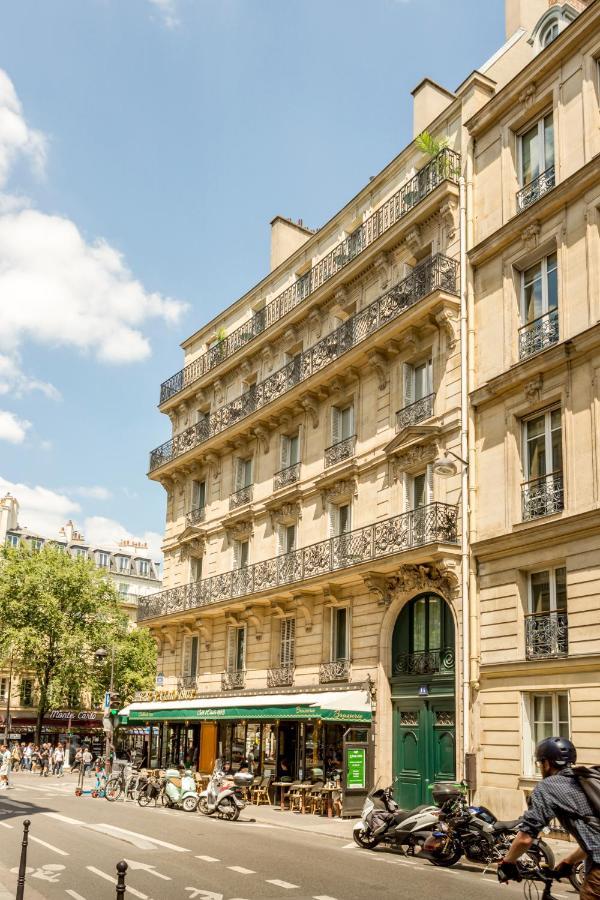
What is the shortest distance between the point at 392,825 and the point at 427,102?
57.3 ft

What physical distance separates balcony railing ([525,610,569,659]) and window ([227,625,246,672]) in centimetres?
1146

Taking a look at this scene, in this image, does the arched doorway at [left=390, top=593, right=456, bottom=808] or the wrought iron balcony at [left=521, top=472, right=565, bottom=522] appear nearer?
the wrought iron balcony at [left=521, top=472, right=565, bottom=522]

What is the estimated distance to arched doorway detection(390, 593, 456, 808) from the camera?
1856 centimetres

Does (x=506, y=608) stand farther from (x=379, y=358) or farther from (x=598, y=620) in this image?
(x=379, y=358)

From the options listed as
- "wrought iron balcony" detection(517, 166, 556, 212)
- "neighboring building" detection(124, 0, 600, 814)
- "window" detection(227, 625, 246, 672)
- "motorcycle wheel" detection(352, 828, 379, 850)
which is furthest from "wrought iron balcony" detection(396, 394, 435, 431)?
"motorcycle wheel" detection(352, 828, 379, 850)

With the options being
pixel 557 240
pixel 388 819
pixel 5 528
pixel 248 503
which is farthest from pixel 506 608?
pixel 5 528

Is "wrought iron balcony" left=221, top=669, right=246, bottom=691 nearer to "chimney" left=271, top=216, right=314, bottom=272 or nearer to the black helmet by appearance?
"chimney" left=271, top=216, right=314, bottom=272

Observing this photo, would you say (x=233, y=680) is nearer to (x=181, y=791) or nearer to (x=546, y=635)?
(x=181, y=791)

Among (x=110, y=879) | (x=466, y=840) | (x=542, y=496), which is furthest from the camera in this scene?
(x=542, y=496)

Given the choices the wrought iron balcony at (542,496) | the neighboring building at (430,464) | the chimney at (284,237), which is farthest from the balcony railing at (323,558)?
the chimney at (284,237)

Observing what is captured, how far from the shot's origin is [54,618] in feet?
144

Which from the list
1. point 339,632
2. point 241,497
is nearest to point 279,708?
point 339,632

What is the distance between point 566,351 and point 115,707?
629 inches

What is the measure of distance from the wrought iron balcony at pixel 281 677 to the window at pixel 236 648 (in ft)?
6.53
